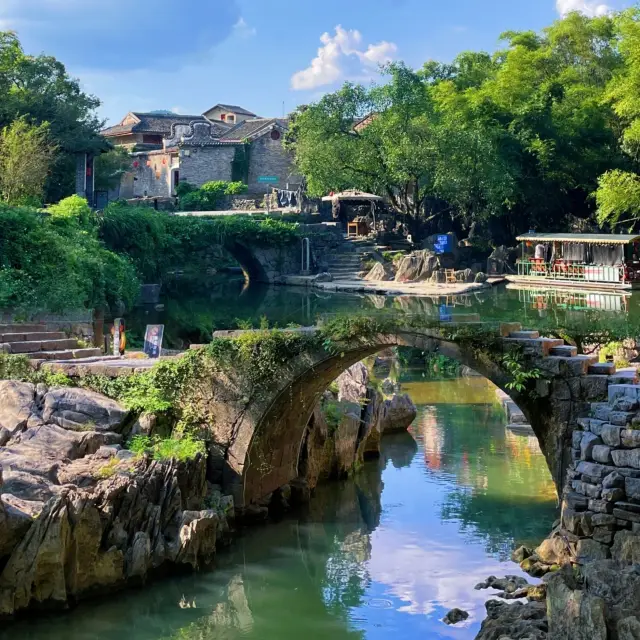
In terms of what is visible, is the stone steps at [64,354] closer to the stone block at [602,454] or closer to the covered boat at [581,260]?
the stone block at [602,454]

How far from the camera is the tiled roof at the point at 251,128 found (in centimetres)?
6381

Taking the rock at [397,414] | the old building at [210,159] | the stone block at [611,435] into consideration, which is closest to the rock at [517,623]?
the stone block at [611,435]

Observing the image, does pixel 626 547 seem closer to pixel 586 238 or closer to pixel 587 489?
pixel 587 489

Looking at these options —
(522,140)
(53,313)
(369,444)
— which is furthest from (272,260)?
(369,444)

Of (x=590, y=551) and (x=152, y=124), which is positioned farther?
(x=152, y=124)

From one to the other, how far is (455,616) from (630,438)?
2977 mm

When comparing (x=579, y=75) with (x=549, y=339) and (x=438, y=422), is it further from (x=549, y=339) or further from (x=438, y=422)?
(x=549, y=339)

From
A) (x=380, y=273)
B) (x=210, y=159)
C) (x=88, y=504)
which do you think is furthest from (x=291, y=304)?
(x=88, y=504)

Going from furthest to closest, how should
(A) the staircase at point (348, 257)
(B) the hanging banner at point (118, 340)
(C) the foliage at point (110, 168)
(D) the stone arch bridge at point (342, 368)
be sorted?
(C) the foliage at point (110, 168), (A) the staircase at point (348, 257), (B) the hanging banner at point (118, 340), (D) the stone arch bridge at point (342, 368)

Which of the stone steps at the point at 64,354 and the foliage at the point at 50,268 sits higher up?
the foliage at the point at 50,268

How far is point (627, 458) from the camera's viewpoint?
11.0 m

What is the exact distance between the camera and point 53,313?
23.0 m

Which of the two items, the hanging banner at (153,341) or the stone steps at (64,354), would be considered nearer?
the stone steps at (64,354)

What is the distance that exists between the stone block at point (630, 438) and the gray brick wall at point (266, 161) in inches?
2125
